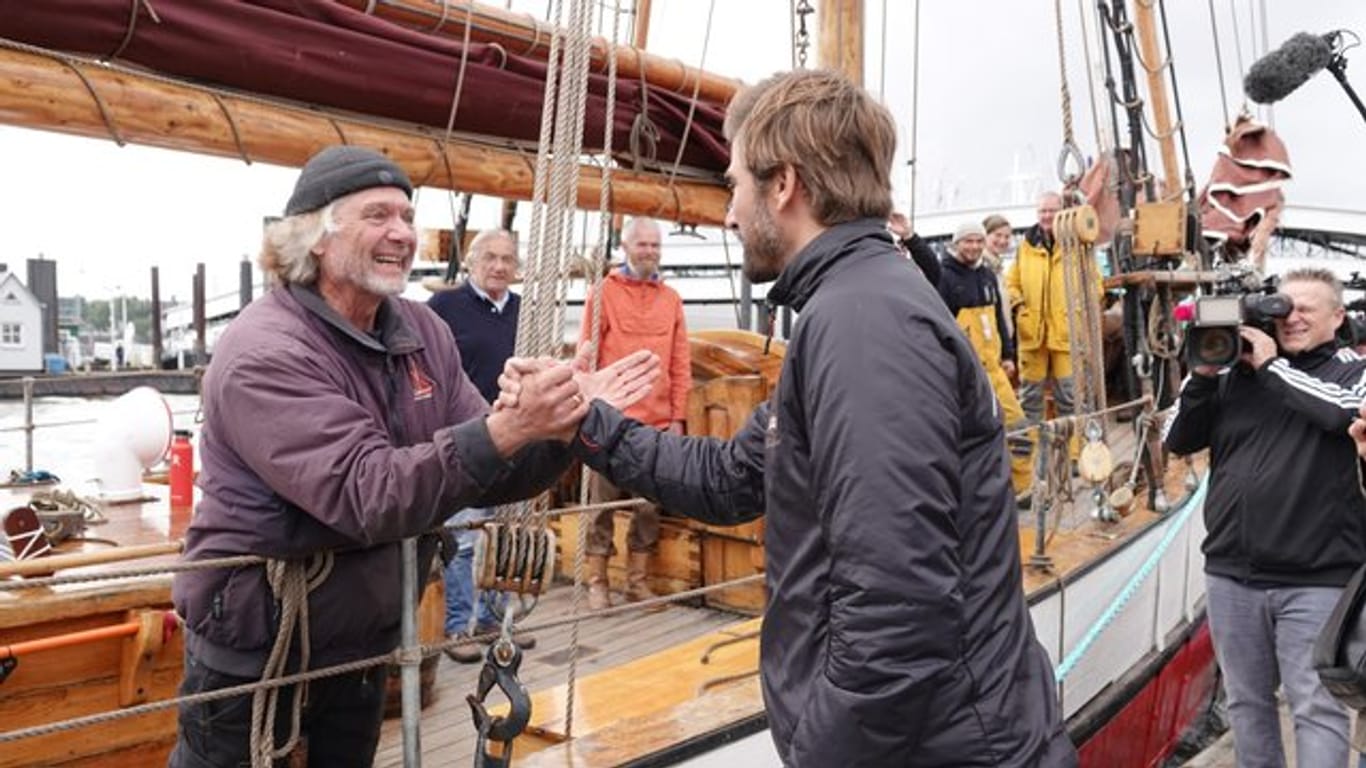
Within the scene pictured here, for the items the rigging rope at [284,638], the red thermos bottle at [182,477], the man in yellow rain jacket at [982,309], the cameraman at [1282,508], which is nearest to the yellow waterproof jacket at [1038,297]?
Result: the man in yellow rain jacket at [982,309]

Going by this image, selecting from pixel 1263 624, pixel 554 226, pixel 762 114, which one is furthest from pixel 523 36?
pixel 1263 624

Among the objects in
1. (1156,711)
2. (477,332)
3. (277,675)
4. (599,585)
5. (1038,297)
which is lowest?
(1156,711)

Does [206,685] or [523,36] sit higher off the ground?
[523,36]

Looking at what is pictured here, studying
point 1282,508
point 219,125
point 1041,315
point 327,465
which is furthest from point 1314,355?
point 1041,315

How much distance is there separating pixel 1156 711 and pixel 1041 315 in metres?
2.76

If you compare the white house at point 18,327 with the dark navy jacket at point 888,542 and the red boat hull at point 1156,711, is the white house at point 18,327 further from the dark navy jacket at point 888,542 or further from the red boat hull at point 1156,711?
the dark navy jacket at point 888,542

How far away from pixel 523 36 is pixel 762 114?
8.12 ft

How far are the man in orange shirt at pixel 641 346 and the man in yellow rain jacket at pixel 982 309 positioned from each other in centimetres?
215

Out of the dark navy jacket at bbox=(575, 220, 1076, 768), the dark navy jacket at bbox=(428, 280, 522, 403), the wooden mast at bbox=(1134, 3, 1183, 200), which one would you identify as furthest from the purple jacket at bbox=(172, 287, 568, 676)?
the wooden mast at bbox=(1134, 3, 1183, 200)

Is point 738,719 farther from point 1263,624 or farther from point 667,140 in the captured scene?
point 667,140

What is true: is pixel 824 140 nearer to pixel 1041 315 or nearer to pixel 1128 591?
pixel 1128 591

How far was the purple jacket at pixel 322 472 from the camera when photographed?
5.63 ft

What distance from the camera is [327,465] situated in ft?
5.58

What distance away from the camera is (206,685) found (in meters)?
1.90
